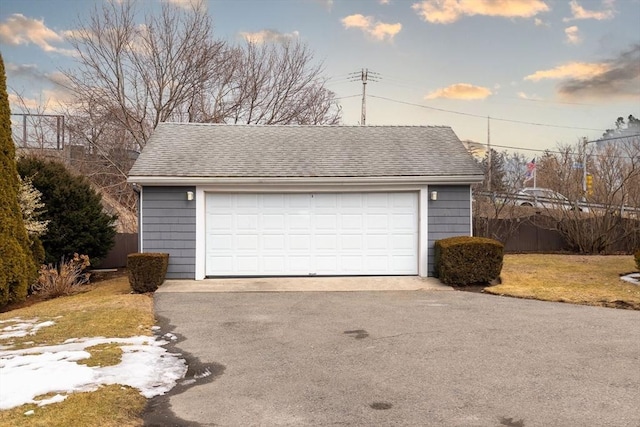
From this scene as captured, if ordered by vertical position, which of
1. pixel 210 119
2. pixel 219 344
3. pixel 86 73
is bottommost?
pixel 219 344

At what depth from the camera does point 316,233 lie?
37.7ft

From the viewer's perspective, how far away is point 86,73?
1972 centimetres

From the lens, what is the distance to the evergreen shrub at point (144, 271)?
10.0 m

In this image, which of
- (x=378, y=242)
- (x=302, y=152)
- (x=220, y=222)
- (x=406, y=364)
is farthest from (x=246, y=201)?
(x=406, y=364)

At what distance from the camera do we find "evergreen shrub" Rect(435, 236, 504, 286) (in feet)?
33.7

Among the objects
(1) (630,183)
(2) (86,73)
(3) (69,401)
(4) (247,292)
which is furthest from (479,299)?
(2) (86,73)

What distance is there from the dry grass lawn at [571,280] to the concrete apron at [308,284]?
5.31 feet

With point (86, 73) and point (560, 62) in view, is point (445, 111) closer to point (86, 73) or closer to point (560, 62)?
point (560, 62)

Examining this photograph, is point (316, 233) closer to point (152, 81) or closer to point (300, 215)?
point (300, 215)

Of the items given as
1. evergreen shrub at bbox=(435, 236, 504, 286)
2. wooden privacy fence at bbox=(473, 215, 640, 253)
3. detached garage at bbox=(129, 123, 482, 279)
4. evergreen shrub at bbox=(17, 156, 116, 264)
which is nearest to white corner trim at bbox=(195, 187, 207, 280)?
detached garage at bbox=(129, 123, 482, 279)

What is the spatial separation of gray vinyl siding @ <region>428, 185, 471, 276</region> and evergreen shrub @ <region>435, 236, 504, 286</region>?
3.21 ft

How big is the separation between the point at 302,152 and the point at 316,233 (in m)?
2.29

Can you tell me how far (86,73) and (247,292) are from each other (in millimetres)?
14591

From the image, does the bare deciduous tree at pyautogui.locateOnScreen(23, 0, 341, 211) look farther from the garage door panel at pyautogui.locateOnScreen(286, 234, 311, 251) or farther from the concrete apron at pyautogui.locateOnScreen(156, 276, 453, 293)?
the garage door panel at pyautogui.locateOnScreen(286, 234, 311, 251)
